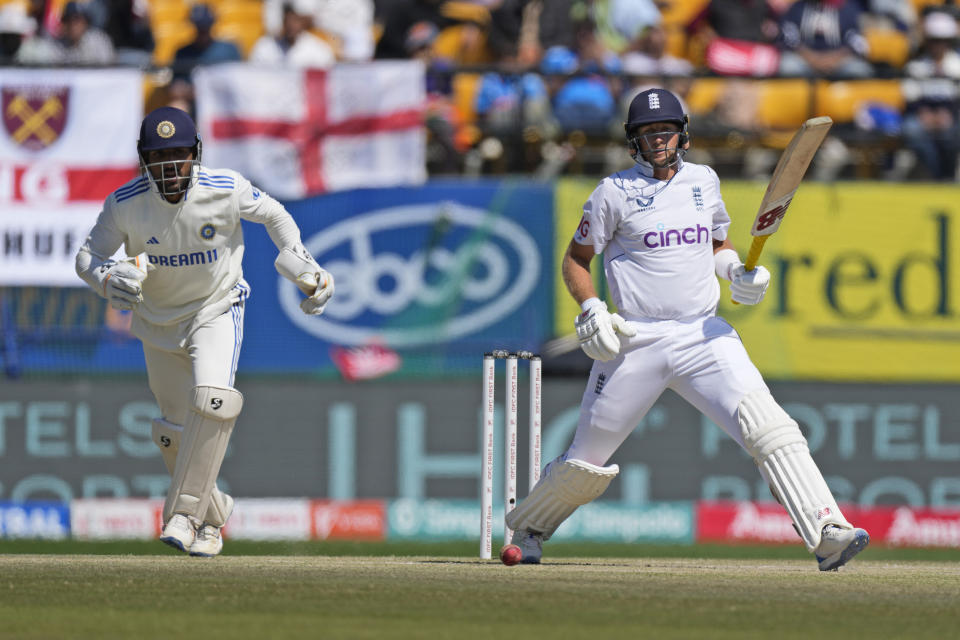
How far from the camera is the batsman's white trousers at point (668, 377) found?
23.8 feet

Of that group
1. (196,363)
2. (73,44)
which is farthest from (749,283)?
(73,44)

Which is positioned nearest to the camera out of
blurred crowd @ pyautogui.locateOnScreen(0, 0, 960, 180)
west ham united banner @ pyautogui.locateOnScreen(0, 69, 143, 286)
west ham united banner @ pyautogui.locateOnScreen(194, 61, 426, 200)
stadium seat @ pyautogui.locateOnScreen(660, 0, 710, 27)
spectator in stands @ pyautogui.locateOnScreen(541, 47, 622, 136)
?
west ham united banner @ pyautogui.locateOnScreen(0, 69, 143, 286)

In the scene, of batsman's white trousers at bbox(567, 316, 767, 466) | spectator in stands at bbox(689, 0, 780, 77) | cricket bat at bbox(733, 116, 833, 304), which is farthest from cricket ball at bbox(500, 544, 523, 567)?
spectator in stands at bbox(689, 0, 780, 77)

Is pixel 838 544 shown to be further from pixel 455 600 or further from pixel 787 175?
pixel 455 600

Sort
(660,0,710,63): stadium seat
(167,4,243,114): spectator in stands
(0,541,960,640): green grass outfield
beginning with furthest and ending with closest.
Answer: (660,0,710,63): stadium seat
(167,4,243,114): spectator in stands
(0,541,960,640): green grass outfield

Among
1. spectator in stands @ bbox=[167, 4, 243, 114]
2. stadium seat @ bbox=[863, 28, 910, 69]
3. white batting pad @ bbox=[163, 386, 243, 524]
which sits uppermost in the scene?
stadium seat @ bbox=[863, 28, 910, 69]

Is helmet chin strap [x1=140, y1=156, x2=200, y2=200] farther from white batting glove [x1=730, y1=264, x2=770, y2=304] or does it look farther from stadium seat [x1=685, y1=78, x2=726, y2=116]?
stadium seat [x1=685, y1=78, x2=726, y2=116]

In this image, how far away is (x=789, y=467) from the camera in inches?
278

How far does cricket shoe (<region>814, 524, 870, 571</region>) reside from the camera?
6.82 metres

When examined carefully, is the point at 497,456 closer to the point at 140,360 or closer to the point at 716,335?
the point at 140,360

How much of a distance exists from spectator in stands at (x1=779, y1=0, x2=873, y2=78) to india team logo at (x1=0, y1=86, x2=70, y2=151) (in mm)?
5345

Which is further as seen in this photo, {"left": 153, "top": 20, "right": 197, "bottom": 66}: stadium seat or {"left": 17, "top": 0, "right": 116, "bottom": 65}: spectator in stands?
{"left": 153, "top": 20, "right": 197, "bottom": 66}: stadium seat

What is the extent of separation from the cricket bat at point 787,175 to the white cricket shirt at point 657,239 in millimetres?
220

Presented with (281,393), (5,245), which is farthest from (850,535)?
(5,245)
